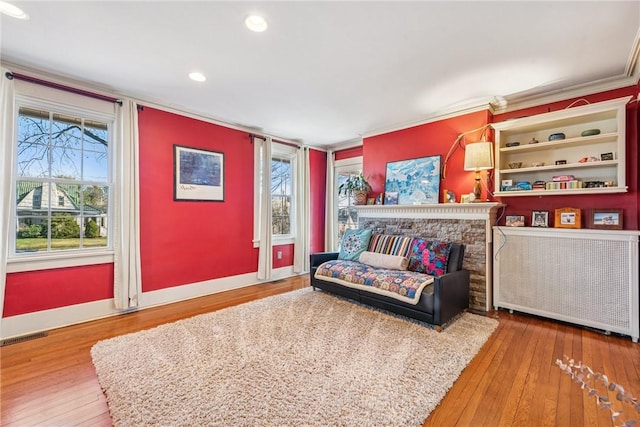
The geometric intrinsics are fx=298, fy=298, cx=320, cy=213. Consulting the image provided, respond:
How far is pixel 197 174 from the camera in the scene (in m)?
3.99

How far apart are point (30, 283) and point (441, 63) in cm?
432

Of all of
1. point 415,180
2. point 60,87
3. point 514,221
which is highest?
point 60,87

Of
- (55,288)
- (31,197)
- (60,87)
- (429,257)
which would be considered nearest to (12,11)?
(60,87)

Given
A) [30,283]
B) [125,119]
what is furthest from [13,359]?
[125,119]

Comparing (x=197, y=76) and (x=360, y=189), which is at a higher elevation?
(x=197, y=76)

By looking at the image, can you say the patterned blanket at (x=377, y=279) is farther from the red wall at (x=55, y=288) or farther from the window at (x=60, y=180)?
the window at (x=60, y=180)

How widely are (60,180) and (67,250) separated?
72cm

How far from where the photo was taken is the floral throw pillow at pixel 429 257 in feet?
10.9

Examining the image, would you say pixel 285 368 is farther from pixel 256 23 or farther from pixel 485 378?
pixel 256 23

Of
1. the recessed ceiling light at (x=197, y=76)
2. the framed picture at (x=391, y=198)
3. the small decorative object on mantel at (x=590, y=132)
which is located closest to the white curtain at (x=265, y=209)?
the recessed ceiling light at (x=197, y=76)

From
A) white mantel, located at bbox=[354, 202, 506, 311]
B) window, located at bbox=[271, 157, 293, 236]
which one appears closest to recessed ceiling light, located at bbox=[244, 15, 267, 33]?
white mantel, located at bbox=[354, 202, 506, 311]

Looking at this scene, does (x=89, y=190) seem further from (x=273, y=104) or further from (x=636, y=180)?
(x=636, y=180)

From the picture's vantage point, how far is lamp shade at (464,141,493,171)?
330cm

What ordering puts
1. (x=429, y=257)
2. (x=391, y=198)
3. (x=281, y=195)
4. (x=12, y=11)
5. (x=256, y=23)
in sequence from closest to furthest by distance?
(x=12, y=11)
(x=256, y=23)
(x=429, y=257)
(x=391, y=198)
(x=281, y=195)
